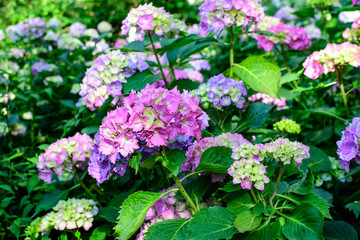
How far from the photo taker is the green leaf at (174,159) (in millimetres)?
1342

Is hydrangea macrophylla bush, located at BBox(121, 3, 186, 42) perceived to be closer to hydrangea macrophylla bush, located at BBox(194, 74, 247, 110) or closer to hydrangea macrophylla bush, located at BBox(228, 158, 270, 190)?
hydrangea macrophylla bush, located at BBox(194, 74, 247, 110)

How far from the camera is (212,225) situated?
131 cm

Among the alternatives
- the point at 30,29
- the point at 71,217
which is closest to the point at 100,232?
the point at 71,217

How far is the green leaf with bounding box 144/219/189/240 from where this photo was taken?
1.34m

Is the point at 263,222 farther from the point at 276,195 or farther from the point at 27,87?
the point at 27,87

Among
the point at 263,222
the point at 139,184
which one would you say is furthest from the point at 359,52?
the point at 139,184

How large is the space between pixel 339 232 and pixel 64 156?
4.69 feet

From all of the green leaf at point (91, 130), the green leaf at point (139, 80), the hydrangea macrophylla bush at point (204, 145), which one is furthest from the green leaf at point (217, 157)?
the green leaf at point (91, 130)

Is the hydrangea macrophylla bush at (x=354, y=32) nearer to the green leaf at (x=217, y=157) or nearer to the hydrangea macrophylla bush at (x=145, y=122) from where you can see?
the green leaf at (x=217, y=157)

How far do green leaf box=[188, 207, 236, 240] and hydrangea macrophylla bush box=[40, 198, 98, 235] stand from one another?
0.81 m

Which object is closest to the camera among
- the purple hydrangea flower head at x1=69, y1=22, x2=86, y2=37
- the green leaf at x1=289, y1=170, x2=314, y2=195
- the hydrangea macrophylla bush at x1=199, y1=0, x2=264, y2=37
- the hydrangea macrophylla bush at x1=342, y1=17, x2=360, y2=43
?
the green leaf at x1=289, y1=170, x2=314, y2=195

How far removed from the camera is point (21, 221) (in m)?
2.21

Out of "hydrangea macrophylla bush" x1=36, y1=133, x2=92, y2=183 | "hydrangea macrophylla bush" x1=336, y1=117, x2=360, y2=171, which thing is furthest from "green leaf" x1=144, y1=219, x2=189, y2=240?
"hydrangea macrophylla bush" x1=36, y1=133, x2=92, y2=183

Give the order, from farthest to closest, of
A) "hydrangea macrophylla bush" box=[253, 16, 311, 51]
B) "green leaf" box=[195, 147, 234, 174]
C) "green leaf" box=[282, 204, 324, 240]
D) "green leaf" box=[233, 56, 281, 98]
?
"hydrangea macrophylla bush" box=[253, 16, 311, 51] < "green leaf" box=[233, 56, 281, 98] < "green leaf" box=[195, 147, 234, 174] < "green leaf" box=[282, 204, 324, 240]
